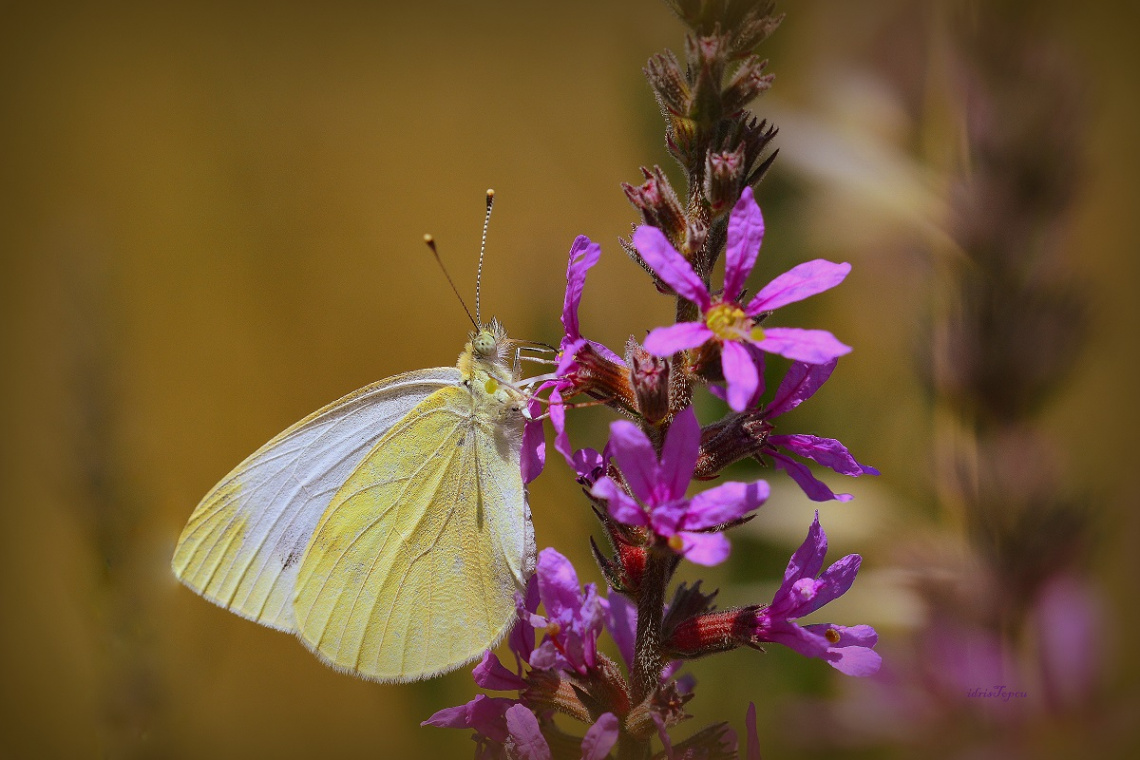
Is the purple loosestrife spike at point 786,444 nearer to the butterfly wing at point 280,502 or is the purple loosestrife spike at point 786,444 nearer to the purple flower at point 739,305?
the purple flower at point 739,305

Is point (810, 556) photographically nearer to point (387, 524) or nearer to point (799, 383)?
point (799, 383)

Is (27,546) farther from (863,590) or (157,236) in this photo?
(863,590)

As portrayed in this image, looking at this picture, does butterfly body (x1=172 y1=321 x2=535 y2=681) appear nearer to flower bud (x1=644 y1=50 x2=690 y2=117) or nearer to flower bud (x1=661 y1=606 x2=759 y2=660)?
flower bud (x1=661 y1=606 x2=759 y2=660)

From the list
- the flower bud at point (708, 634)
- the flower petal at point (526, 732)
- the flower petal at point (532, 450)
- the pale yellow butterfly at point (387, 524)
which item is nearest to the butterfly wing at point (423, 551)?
the pale yellow butterfly at point (387, 524)

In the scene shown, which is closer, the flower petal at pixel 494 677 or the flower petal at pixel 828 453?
the flower petal at pixel 828 453

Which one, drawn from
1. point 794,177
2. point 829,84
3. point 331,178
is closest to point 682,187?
point 794,177

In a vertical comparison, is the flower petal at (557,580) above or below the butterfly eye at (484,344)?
below

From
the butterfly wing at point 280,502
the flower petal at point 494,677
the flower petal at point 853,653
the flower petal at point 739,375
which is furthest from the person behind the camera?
the butterfly wing at point 280,502

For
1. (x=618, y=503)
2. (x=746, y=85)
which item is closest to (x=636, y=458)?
(x=618, y=503)
